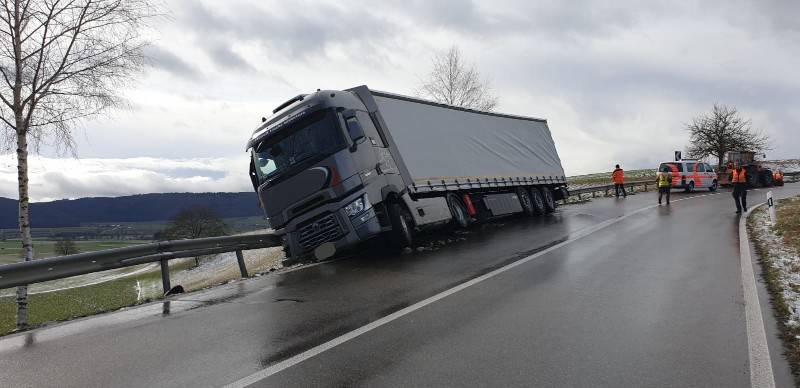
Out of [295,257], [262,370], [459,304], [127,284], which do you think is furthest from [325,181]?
[127,284]

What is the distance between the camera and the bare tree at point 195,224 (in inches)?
2383

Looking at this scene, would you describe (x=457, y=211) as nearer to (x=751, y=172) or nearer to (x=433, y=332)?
(x=433, y=332)

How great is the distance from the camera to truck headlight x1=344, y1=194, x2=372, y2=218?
959 cm

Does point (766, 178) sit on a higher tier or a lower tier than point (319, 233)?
lower

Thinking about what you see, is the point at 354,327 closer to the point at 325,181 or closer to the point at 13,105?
the point at 325,181

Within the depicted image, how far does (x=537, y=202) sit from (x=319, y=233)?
11.9 meters

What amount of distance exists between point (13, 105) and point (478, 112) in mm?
12251

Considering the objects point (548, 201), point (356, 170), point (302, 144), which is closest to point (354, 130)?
point (356, 170)

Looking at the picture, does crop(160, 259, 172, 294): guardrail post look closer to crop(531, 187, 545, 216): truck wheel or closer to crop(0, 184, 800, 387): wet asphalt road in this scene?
crop(0, 184, 800, 387): wet asphalt road

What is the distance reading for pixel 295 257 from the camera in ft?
32.3

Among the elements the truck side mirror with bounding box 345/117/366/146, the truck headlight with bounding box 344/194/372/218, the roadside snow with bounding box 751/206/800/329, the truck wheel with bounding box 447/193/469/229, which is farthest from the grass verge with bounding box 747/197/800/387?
the truck side mirror with bounding box 345/117/366/146

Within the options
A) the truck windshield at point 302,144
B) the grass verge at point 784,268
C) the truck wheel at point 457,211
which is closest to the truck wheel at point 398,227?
the truck windshield at point 302,144

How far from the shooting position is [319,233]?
967 cm

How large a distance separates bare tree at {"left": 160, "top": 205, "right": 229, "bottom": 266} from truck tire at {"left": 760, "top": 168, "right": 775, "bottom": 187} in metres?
51.5
